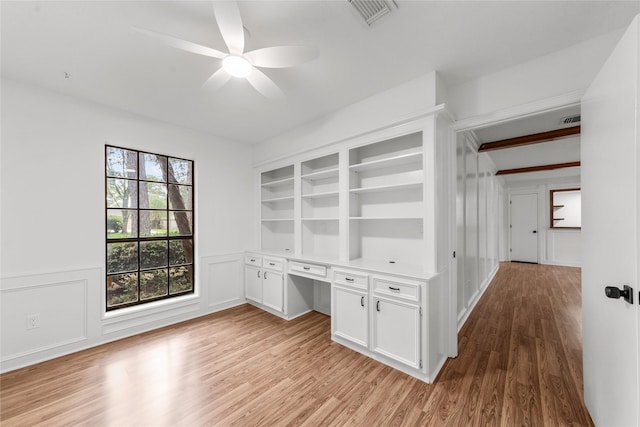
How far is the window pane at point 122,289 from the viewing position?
293cm

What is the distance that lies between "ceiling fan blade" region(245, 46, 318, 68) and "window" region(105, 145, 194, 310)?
245 cm

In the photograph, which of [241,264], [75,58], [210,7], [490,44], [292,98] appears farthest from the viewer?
[241,264]

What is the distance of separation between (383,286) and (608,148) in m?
1.73

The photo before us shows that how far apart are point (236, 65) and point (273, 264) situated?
8.37 ft

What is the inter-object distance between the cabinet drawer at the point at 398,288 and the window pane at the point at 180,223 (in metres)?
2.77

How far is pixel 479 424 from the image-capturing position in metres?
1.62

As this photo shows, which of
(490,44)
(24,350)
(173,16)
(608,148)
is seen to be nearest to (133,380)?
(24,350)

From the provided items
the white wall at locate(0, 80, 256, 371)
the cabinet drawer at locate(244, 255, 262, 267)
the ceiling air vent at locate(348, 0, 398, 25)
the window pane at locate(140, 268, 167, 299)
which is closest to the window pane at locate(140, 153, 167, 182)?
the white wall at locate(0, 80, 256, 371)

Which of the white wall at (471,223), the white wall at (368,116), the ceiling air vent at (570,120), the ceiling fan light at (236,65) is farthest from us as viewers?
the white wall at (471,223)

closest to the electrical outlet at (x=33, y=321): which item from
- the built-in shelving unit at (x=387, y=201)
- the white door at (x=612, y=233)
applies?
the built-in shelving unit at (x=387, y=201)

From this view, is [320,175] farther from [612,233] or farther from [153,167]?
[612,233]

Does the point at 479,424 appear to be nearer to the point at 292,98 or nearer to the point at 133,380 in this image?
the point at 133,380

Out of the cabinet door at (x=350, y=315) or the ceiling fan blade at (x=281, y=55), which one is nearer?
the ceiling fan blade at (x=281, y=55)

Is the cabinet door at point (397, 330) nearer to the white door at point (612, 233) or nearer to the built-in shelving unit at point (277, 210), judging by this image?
the white door at point (612, 233)
